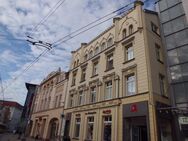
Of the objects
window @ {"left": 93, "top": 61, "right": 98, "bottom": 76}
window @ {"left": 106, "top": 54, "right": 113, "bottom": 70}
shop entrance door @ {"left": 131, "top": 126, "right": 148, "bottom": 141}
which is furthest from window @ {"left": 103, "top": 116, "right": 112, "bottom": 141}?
window @ {"left": 93, "top": 61, "right": 98, "bottom": 76}

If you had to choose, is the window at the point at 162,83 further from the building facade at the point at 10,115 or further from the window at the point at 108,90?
the building facade at the point at 10,115

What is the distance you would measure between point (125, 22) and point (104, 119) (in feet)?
33.6

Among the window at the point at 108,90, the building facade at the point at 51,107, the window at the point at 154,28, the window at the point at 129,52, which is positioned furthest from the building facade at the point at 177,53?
the building facade at the point at 51,107

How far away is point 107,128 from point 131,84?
15.4 feet

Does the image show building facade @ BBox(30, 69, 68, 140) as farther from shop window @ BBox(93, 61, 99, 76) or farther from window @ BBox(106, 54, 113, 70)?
window @ BBox(106, 54, 113, 70)

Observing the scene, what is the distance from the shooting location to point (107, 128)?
16891mm

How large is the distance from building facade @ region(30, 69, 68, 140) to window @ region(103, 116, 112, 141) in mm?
9545

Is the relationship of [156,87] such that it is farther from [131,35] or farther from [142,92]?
[131,35]

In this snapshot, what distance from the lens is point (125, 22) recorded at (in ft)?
63.3

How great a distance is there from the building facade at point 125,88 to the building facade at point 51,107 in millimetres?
3955

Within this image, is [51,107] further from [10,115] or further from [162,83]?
[10,115]

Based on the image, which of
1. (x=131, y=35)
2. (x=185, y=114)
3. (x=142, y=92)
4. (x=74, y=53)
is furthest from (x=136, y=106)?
(x=74, y=53)

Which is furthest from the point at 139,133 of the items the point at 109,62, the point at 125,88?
the point at 109,62

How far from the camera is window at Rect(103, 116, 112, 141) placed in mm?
16464
